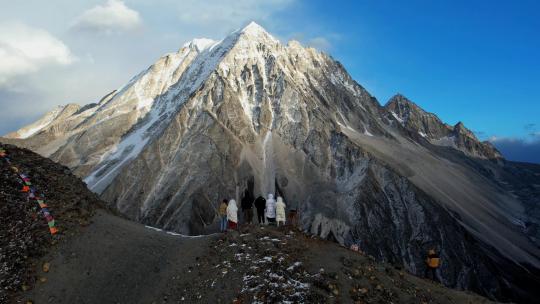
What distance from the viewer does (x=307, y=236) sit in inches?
1005

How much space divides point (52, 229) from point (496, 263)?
128 m

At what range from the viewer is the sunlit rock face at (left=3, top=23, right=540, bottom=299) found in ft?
396

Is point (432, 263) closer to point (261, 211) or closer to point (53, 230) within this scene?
point (261, 211)

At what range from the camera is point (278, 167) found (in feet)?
452

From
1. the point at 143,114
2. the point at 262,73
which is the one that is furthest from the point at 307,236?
the point at 143,114

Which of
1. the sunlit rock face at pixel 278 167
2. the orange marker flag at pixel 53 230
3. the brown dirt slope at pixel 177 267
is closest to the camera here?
the brown dirt slope at pixel 177 267

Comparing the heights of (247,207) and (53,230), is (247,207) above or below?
above

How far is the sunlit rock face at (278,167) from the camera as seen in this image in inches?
4749

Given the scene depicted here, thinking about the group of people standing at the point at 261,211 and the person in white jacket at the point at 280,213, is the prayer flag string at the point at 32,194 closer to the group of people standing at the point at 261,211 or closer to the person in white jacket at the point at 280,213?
the group of people standing at the point at 261,211

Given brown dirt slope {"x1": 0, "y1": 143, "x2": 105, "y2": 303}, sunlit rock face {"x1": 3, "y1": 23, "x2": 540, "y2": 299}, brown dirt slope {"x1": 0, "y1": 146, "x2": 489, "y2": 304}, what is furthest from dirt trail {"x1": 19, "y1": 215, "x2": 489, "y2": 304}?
sunlit rock face {"x1": 3, "y1": 23, "x2": 540, "y2": 299}

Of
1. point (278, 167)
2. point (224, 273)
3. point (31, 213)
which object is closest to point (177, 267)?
point (224, 273)

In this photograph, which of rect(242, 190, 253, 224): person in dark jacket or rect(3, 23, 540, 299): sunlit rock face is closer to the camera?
rect(242, 190, 253, 224): person in dark jacket

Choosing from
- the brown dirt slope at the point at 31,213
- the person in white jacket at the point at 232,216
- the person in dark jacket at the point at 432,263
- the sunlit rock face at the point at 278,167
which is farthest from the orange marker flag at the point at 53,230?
the sunlit rock face at the point at 278,167

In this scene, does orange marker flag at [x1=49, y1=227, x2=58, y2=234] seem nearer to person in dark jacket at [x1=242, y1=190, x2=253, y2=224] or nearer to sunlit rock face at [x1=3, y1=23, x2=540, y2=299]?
person in dark jacket at [x1=242, y1=190, x2=253, y2=224]
